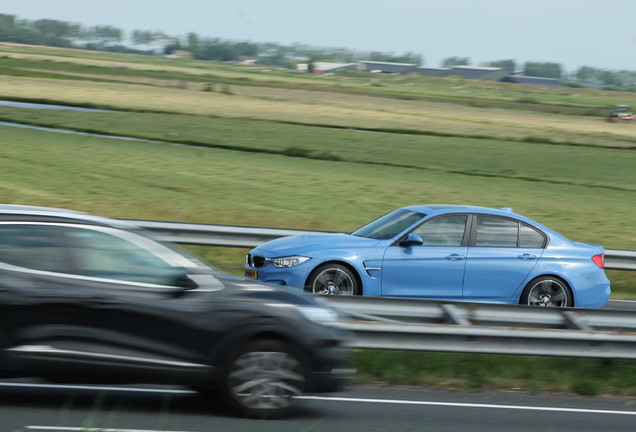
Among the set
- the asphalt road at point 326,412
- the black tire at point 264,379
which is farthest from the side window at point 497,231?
the black tire at point 264,379

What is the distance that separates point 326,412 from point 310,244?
4182 millimetres

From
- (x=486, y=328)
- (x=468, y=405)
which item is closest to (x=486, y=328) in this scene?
(x=486, y=328)

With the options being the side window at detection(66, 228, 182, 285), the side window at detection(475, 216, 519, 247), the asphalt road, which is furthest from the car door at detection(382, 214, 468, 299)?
the side window at detection(66, 228, 182, 285)

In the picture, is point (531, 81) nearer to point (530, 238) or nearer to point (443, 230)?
point (530, 238)

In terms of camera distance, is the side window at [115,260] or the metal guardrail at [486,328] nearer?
the side window at [115,260]

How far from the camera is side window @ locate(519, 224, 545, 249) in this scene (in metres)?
11.9

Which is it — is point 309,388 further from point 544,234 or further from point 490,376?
point 544,234

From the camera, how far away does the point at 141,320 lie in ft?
22.1

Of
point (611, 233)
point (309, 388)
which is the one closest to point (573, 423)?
point (309, 388)

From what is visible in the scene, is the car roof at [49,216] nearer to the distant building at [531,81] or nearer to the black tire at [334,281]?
the black tire at [334,281]

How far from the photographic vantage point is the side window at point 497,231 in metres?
11.8

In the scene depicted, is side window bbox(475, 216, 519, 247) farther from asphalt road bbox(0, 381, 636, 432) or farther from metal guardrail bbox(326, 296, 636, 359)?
asphalt road bbox(0, 381, 636, 432)

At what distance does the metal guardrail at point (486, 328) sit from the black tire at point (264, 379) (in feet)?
2.87

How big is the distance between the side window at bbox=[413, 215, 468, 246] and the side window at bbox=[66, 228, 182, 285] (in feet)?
17.5
